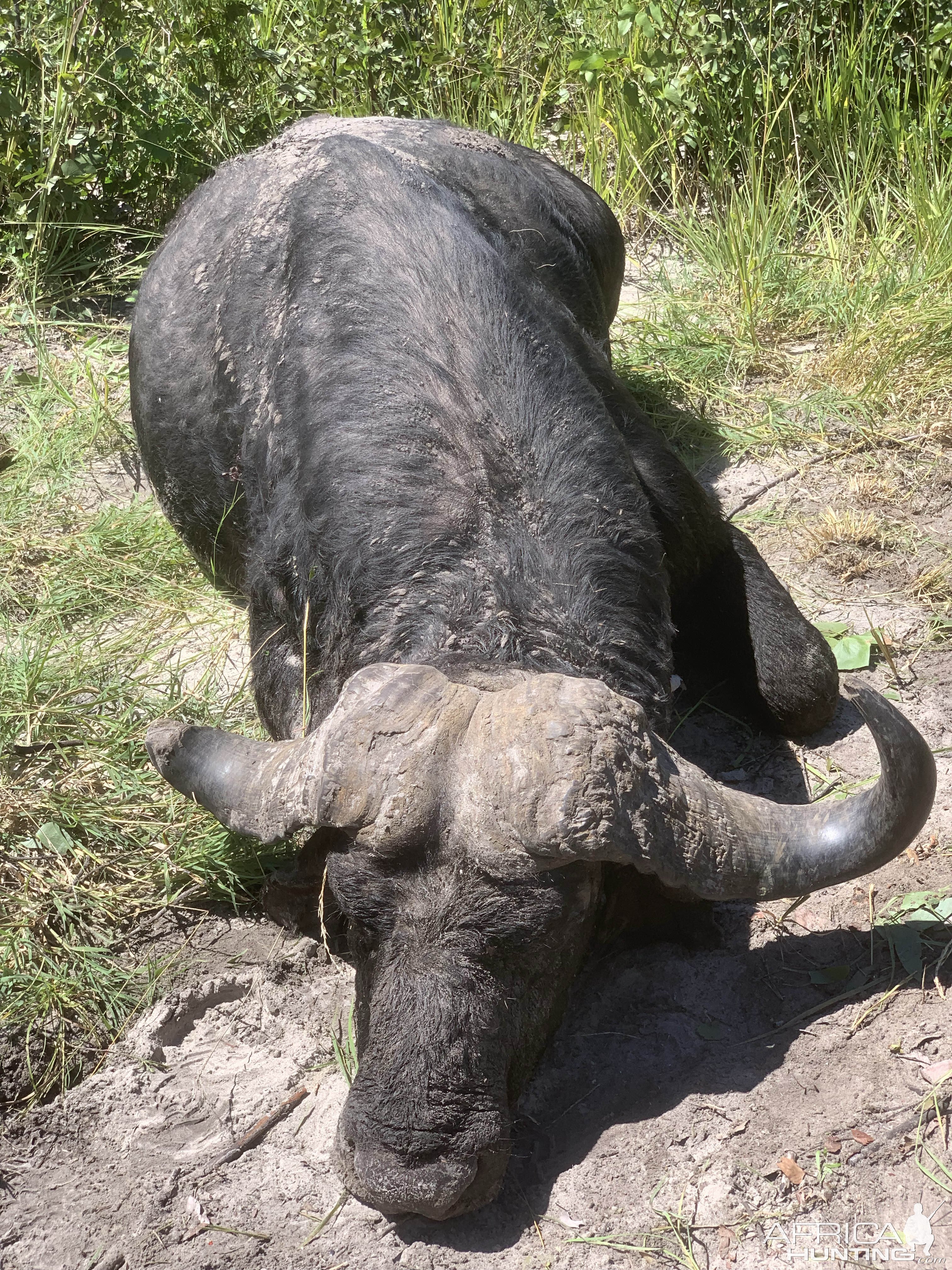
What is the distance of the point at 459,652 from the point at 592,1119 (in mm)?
1320

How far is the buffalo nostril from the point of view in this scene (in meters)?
2.76

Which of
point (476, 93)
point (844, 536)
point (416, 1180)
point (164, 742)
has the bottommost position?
point (416, 1180)

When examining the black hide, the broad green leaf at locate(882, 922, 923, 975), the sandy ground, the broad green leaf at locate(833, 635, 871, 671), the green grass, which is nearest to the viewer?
the black hide

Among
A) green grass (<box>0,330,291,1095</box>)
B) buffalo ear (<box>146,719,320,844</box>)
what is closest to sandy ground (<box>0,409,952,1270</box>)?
green grass (<box>0,330,291,1095</box>)

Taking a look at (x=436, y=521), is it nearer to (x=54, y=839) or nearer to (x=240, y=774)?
(x=240, y=774)

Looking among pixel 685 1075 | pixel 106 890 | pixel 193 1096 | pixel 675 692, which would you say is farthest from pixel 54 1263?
pixel 675 692

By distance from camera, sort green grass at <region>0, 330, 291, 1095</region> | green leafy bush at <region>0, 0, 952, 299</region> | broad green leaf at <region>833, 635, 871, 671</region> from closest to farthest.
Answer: green grass at <region>0, 330, 291, 1095</region> < broad green leaf at <region>833, 635, 871, 671</region> < green leafy bush at <region>0, 0, 952, 299</region>

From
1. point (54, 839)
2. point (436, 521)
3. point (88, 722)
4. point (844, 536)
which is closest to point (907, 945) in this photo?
point (436, 521)

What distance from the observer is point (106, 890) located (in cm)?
397

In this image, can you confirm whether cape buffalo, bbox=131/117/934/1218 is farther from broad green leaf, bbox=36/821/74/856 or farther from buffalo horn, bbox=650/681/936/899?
broad green leaf, bbox=36/821/74/856

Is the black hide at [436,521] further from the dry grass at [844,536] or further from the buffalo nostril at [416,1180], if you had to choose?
the dry grass at [844,536]

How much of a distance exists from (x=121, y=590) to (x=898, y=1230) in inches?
152

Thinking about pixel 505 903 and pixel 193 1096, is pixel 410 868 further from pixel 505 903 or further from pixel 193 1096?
pixel 193 1096

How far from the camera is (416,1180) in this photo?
277 centimetres
